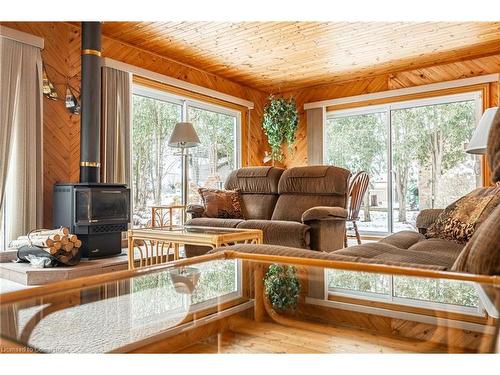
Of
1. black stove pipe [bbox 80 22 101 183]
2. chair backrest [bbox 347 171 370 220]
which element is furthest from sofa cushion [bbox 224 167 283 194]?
black stove pipe [bbox 80 22 101 183]

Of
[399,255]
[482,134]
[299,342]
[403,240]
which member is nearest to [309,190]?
[482,134]

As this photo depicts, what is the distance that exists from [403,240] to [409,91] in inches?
169

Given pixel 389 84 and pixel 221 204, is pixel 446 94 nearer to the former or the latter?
pixel 389 84

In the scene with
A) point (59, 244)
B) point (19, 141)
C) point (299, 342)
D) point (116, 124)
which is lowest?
point (59, 244)

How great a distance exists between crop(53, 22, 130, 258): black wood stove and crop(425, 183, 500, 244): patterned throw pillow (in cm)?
288

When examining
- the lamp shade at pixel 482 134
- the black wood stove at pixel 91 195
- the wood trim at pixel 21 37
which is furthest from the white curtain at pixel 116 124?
the lamp shade at pixel 482 134

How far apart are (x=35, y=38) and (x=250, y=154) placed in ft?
12.6

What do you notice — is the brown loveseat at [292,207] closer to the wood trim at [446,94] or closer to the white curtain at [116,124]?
the white curtain at [116,124]

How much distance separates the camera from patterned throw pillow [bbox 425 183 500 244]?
1925mm

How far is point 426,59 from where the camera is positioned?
18.1 ft

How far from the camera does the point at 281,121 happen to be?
678 centimetres
